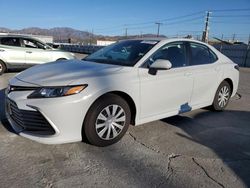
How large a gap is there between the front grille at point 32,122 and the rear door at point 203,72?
2534 millimetres

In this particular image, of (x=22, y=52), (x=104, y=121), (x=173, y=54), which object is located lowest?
(x=104, y=121)

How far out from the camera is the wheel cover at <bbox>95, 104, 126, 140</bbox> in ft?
11.7

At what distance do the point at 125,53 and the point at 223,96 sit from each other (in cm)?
248

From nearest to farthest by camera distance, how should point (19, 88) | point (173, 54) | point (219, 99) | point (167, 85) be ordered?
point (19, 88) < point (167, 85) < point (173, 54) < point (219, 99)

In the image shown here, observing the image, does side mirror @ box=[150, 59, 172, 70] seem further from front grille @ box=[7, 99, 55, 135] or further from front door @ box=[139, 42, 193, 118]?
front grille @ box=[7, 99, 55, 135]

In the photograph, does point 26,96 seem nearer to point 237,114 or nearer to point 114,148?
point 114,148

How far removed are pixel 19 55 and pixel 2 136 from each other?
7.05 meters

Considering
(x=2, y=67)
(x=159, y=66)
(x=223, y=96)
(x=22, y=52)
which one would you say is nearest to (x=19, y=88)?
(x=159, y=66)

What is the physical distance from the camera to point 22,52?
10.3 m

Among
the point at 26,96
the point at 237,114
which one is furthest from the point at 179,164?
the point at 237,114

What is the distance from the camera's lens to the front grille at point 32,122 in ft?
10.7

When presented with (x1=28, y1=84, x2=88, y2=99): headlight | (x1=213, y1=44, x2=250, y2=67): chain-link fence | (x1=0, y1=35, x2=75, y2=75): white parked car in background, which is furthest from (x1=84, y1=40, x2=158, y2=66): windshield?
(x1=213, y1=44, x2=250, y2=67): chain-link fence

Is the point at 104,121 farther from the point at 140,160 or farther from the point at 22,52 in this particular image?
the point at 22,52

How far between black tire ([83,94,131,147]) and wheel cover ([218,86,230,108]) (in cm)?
254
